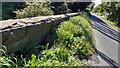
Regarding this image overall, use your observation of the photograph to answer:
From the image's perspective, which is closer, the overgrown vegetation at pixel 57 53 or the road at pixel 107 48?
the overgrown vegetation at pixel 57 53

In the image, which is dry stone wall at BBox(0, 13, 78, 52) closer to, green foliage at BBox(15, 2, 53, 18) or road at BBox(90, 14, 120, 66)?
road at BBox(90, 14, 120, 66)

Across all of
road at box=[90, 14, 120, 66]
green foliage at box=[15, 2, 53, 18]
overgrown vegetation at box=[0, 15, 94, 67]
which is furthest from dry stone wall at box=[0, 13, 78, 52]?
green foliage at box=[15, 2, 53, 18]

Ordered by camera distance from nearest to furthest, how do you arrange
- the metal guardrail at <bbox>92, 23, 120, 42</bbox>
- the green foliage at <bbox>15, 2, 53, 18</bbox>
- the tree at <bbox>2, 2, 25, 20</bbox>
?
the green foliage at <bbox>15, 2, 53, 18</bbox>
the tree at <bbox>2, 2, 25, 20</bbox>
the metal guardrail at <bbox>92, 23, 120, 42</bbox>

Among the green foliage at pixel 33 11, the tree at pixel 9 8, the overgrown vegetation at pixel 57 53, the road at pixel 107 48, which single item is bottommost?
the road at pixel 107 48

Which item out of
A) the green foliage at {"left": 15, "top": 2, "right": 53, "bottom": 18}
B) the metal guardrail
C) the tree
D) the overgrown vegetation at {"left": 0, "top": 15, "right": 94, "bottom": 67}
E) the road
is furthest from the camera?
the metal guardrail

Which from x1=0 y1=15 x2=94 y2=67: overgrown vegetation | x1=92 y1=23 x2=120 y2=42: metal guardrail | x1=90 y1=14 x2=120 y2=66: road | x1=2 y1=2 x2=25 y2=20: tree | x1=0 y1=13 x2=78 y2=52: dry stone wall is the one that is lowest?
x1=92 y1=23 x2=120 y2=42: metal guardrail

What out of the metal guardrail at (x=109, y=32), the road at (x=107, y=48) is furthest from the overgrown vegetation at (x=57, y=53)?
the metal guardrail at (x=109, y=32)

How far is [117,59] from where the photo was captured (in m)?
9.91

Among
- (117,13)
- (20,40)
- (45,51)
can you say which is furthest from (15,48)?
(117,13)

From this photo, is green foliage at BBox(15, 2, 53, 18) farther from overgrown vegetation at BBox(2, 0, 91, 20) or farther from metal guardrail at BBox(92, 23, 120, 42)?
metal guardrail at BBox(92, 23, 120, 42)

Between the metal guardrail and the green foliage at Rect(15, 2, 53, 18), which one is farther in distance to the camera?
the metal guardrail

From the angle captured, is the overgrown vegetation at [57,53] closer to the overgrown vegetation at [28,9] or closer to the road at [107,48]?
the road at [107,48]

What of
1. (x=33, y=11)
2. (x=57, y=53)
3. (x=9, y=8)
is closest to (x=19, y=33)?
(x=57, y=53)

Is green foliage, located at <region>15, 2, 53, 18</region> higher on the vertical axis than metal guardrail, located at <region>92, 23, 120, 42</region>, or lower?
higher
